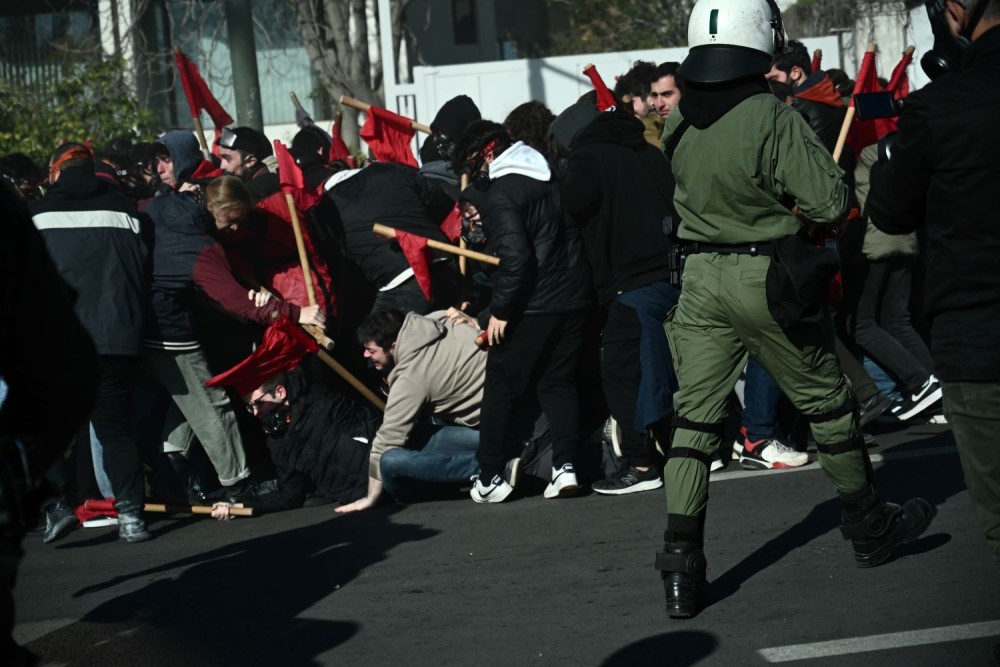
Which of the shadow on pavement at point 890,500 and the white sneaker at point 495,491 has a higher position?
the shadow on pavement at point 890,500

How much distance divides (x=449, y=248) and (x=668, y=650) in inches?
141

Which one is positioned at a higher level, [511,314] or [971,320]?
[971,320]

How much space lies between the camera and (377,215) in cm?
768

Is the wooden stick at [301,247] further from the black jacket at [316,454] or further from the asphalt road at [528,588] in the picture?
the asphalt road at [528,588]

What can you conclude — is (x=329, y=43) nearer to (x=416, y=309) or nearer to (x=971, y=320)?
(x=416, y=309)

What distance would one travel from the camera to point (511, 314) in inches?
260

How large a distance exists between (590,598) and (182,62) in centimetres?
584

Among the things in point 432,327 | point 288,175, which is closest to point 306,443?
point 432,327

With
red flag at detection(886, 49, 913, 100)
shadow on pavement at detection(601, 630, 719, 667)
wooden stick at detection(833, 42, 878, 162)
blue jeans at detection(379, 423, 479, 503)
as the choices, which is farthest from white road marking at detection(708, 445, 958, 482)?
shadow on pavement at detection(601, 630, 719, 667)

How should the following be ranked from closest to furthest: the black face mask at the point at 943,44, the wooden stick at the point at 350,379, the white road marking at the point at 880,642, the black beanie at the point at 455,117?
the black face mask at the point at 943,44, the white road marking at the point at 880,642, the wooden stick at the point at 350,379, the black beanie at the point at 455,117

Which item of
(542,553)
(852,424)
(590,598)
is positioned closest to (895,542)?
(852,424)

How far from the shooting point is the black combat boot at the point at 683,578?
4.52m

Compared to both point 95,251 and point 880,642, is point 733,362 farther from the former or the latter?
point 95,251

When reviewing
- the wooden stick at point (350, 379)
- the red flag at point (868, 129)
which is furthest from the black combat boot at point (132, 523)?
the red flag at point (868, 129)
